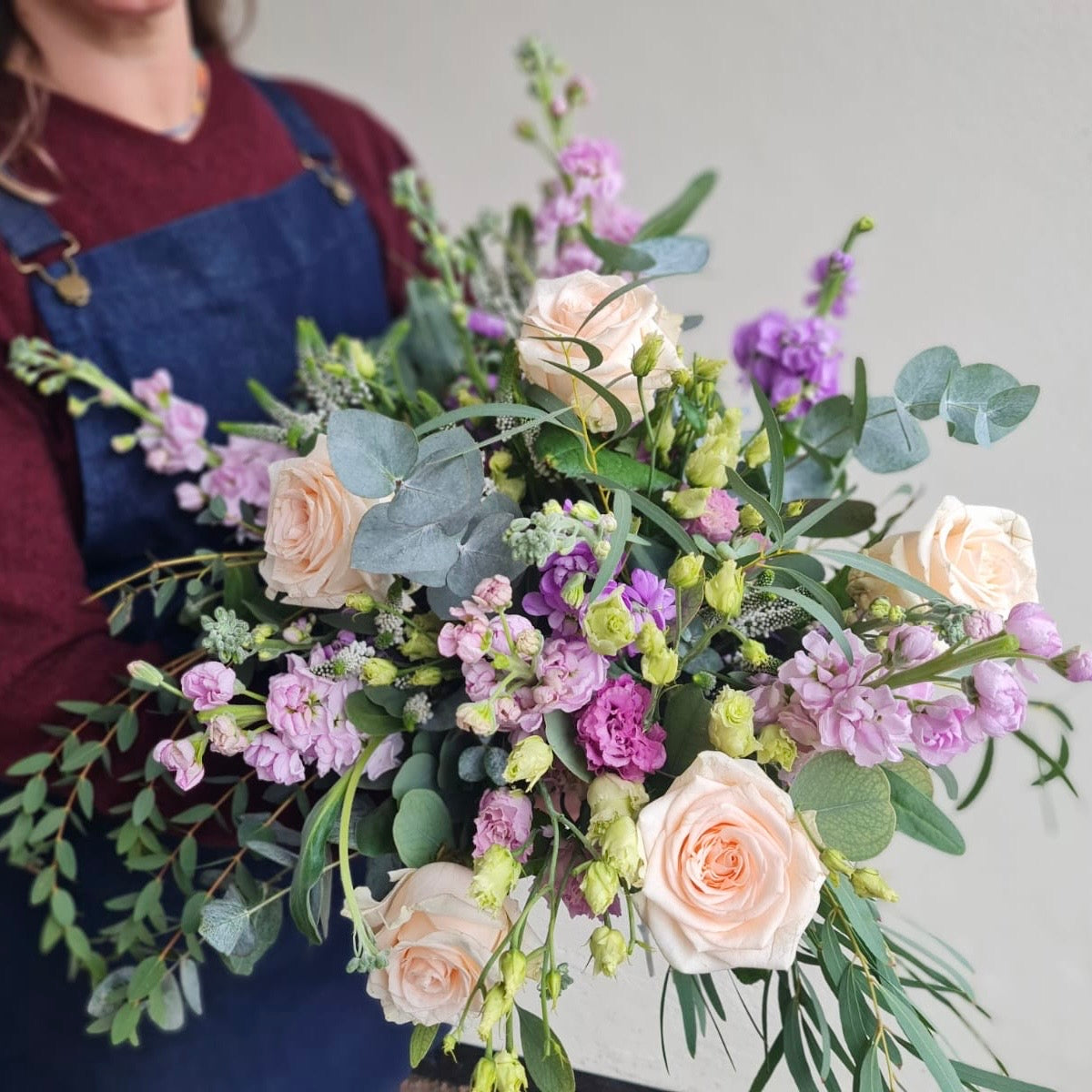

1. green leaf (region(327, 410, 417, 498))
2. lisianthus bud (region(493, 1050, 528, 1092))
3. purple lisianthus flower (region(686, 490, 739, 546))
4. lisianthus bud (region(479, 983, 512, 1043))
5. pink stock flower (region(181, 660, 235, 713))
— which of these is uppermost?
green leaf (region(327, 410, 417, 498))

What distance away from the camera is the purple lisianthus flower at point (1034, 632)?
31 cm

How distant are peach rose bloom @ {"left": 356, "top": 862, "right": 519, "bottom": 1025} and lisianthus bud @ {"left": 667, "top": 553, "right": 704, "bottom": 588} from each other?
0.45 feet

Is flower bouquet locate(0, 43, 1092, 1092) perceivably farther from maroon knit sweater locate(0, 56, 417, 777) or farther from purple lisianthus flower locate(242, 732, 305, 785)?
maroon knit sweater locate(0, 56, 417, 777)

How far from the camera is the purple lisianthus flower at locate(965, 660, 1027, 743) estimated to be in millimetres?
316

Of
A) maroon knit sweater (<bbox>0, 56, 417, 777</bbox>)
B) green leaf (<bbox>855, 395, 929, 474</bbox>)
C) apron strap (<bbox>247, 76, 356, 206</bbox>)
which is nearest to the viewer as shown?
green leaf (<bbox>855, 395, 929, 474</bbox>)

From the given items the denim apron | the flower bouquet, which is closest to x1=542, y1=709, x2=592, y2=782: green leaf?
the flower bouquet

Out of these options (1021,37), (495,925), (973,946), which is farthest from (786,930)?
(1021,37)

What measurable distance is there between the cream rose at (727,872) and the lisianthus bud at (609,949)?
1cm

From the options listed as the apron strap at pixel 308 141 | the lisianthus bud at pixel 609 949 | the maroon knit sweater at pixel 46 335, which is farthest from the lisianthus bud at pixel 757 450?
the apron strap at pixel 308 141

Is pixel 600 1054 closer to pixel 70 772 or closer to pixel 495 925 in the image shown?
pixel 495 925

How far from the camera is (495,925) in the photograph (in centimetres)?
35

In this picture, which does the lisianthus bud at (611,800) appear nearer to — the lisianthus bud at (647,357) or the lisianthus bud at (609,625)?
the lisianthus bud at (609,625)

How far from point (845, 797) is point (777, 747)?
0.03 m

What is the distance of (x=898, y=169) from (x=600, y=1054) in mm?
591
